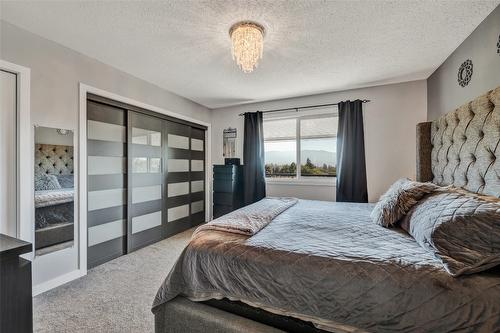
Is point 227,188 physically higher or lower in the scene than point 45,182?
lower

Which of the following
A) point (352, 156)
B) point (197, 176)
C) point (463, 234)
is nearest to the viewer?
point (463, 234)

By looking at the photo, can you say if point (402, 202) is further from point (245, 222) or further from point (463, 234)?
point (245, 222)

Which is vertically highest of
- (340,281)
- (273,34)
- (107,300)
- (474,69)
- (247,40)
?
(273,34)

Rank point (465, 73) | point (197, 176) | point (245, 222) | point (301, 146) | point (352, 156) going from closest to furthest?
1. point (245, 222)
2. point (465, 73)
3. point (352, 156)
4. point (301, 146)
5. point (197, 176)

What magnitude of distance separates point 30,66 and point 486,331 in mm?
3504

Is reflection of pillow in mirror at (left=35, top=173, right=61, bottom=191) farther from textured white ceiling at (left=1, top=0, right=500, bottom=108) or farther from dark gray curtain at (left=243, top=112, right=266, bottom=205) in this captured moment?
dark gray curtain at (left=243, top=112, right=266, bottom=205)

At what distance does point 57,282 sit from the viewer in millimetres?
2197

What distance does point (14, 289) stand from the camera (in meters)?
1.20

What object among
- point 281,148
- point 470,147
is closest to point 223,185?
point 281,148

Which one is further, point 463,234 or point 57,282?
point 57,282

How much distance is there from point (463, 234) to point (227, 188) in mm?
3253

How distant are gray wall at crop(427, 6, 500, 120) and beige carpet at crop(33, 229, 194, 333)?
324 centimetres

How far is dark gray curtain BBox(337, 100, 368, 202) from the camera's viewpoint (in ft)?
11.0

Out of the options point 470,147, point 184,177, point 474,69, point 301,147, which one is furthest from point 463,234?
point 184,177
